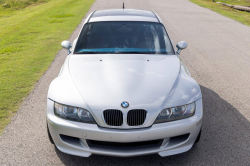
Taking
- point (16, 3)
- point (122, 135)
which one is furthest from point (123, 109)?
point (16, 3)

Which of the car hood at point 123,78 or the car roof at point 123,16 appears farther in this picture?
the car roof at point 123,16

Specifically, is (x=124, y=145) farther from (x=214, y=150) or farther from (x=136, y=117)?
(x=214, y=150)

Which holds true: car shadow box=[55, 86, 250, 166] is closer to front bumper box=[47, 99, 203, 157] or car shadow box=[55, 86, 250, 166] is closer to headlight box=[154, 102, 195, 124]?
front bumper box=[47, 99, 203, 157]

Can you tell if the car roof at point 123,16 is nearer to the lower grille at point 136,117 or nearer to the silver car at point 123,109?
the silver car at point 123,109

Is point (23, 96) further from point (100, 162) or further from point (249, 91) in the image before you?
point (249, 91)

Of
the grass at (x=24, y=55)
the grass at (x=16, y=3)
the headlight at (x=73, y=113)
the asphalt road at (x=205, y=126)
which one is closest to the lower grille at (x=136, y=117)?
the headlight at (x=73, y=113)

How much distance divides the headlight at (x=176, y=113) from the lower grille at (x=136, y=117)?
0.51 ft

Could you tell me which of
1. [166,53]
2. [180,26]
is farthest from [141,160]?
[180,26]

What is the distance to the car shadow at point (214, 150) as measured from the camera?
318 cm

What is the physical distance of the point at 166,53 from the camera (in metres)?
4.21

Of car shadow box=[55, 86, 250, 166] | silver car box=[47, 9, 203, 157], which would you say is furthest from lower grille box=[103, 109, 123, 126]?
car shadow box=[55, 86, 250, 166]

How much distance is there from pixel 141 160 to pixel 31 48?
6.69m

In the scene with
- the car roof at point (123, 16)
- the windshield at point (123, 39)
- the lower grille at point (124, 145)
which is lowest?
the lower grille at point (124, 145)

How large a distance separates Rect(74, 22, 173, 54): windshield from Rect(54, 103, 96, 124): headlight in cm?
139
